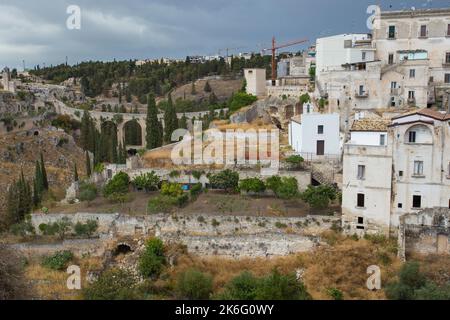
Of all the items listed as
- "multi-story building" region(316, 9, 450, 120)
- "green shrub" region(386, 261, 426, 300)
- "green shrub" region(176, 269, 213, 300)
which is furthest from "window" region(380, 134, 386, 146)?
"green shrub" region(176, 269, 213, 300)

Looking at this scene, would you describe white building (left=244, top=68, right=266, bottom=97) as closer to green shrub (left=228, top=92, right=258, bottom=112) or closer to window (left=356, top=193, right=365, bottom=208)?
green shrub (left=228, top=92, right=258, bottom=112)

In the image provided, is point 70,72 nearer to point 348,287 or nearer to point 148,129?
point 148,129

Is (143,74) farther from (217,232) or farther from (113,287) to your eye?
(113,287)

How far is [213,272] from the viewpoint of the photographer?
22.2m

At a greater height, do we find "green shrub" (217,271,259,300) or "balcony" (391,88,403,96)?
"balcony" (391,88,403,96)

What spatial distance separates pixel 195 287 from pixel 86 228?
884 cm

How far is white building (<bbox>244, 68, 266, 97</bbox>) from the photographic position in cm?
4722

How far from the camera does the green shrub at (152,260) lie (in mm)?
21641

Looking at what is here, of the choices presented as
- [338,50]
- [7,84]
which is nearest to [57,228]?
[338,50]

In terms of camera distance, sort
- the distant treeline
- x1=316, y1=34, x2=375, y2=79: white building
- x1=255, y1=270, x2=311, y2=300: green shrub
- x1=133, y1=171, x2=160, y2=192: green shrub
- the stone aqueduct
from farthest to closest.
Result: the distant treeline → the stone aqueduct → x1=316, y1=34, x2=375, y2=79: white building → x1=133, y1=171, x2=160, y2=192: green shrub → x1=255, y1=270, x2=311, y2=300: green shrub

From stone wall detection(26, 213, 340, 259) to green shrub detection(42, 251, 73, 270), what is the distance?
1.99 ft

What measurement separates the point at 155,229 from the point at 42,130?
4048 centimetres

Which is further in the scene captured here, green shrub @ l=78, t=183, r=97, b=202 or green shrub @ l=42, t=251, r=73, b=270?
green shrub @ l=78, t=183, r=97, b=202
